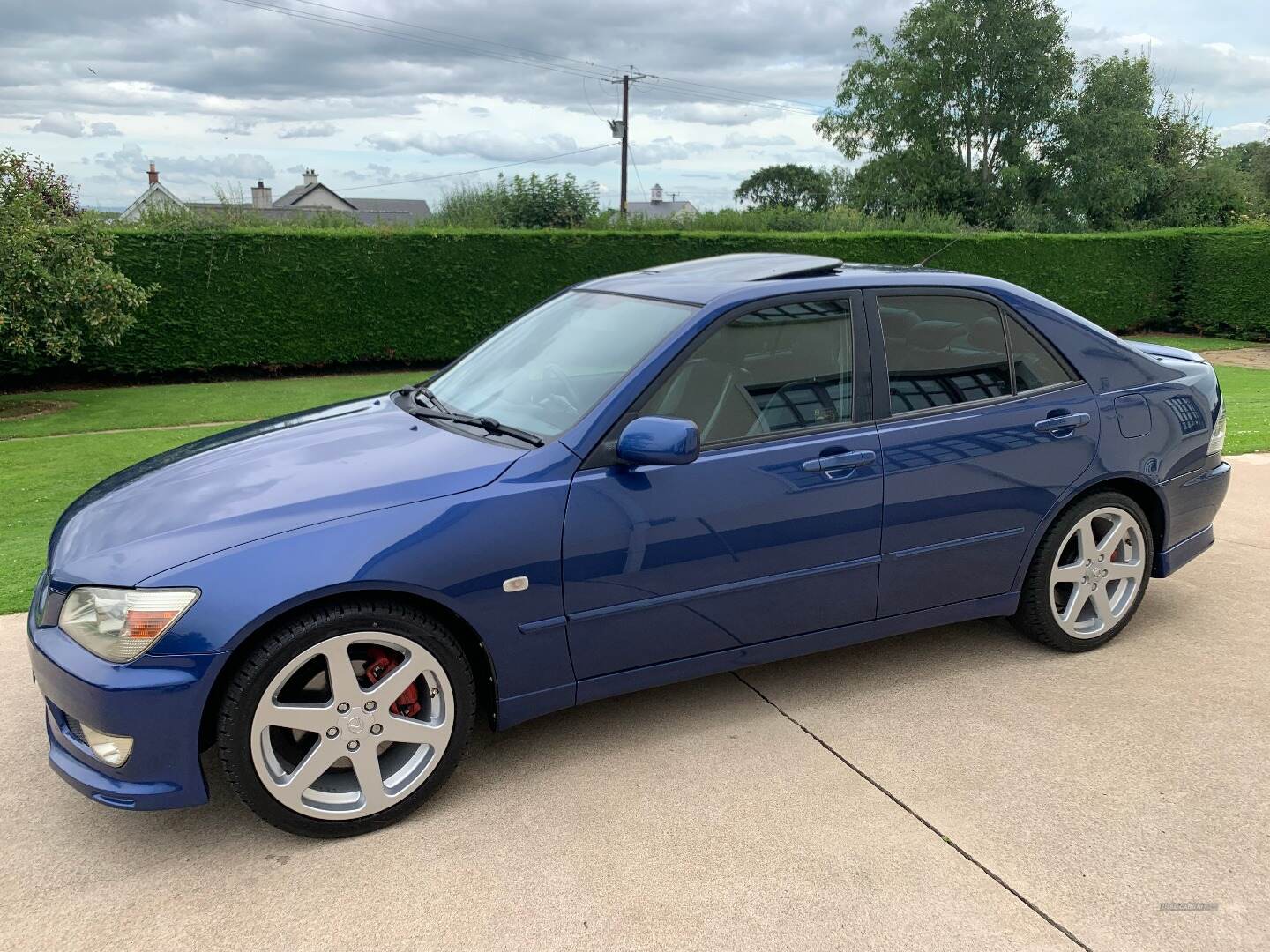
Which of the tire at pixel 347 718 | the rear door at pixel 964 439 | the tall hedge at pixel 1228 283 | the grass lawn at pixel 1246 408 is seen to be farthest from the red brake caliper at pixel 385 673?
the tall hedge at pixel 1228 283

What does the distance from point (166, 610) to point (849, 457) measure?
2205mm

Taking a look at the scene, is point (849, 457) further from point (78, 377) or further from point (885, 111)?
point (885, 111)

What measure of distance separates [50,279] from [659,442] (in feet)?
40.8

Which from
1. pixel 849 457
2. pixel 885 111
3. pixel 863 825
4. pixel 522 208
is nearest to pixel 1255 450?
pixel 849 457

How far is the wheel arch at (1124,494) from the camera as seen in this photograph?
12.7 feet

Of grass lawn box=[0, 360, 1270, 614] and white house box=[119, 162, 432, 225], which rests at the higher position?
white house box=[119, 162, 432, 225]

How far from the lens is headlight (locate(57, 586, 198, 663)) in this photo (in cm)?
256

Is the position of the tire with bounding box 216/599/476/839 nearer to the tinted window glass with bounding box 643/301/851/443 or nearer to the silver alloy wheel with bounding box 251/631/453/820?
the silver alloy wheel with bounding box 251/631/453/820

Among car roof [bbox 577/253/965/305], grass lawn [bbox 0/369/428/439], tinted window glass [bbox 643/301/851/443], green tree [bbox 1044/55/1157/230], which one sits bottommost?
grass lawn [bbox 0/369/428/439]

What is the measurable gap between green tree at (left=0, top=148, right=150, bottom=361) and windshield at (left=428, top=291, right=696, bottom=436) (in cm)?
1080

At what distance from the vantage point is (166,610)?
2.56m

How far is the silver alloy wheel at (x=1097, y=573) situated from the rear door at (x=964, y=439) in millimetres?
294

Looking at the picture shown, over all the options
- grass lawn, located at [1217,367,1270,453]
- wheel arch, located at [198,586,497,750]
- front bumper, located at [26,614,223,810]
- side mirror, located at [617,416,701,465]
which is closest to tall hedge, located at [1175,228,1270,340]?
grass lawn, located at [1217,367,1270,453]

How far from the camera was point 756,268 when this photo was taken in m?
3.80
